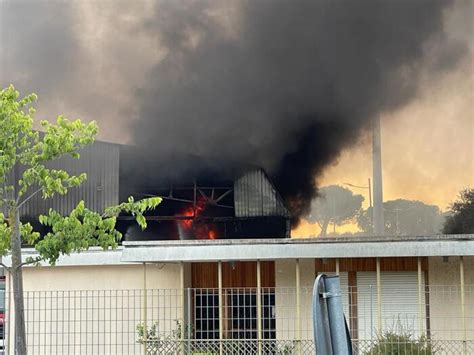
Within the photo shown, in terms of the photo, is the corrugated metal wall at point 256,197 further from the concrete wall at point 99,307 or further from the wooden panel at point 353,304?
the wooden panel at point 353,304

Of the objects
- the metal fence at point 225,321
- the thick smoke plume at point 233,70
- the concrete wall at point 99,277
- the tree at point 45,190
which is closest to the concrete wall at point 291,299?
the metal fence at point 225,321

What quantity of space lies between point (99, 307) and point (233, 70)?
11.6 m

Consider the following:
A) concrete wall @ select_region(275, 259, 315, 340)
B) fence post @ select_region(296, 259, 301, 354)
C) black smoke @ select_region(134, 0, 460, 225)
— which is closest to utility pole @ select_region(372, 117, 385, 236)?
black smoke @ select_region(134, 0, 460, 225)

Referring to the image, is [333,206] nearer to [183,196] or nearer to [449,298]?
[183,196]

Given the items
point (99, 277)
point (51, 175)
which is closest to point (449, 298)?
point (99, 277)

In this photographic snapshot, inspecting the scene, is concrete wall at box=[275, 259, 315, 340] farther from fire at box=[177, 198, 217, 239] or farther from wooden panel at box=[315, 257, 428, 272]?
fire at box=[177, 198, 217, 239]

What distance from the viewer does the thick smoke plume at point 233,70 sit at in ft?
76.1

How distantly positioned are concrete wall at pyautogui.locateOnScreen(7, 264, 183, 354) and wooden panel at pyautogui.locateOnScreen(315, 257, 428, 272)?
231 centimetres

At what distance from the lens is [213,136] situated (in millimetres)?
23953

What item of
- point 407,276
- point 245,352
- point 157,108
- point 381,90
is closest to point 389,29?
point 381,90

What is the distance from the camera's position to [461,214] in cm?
2319

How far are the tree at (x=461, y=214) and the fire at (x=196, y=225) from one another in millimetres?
6060

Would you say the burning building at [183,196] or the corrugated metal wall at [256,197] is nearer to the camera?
the burning building at [183,196]

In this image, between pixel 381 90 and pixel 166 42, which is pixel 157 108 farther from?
pixel 381 90
